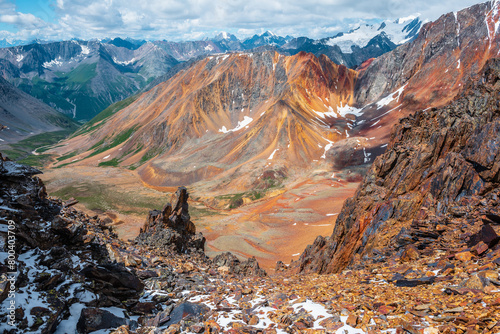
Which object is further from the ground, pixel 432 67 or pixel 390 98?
pixel 432 67

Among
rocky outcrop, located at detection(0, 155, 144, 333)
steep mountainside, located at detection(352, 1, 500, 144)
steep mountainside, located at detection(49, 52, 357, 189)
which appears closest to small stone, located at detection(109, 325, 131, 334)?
rocky outcrop, located at detection(0, 155, 144, 333)

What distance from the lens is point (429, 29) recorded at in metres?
156

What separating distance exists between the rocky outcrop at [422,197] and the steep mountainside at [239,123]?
2708 inches

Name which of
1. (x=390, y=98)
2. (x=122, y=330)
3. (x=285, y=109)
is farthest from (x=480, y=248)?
(x=390, y=98)

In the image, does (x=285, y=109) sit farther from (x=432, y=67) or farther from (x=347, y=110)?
(x=432, y=67)

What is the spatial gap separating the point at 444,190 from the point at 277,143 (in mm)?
95811

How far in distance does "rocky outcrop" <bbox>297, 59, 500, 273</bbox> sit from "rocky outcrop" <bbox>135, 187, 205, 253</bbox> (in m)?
13.6

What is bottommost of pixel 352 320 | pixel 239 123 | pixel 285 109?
pixel 352 320

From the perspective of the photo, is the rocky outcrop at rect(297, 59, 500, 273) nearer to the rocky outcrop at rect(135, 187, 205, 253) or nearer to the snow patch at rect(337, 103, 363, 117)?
the rocky outcrop at rect(135, 187, 205, 253)

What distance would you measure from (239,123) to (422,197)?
141m

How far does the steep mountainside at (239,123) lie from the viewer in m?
116

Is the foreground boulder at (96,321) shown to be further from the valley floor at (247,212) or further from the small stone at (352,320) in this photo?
the valley floor at (247,212)

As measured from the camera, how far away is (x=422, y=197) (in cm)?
2148

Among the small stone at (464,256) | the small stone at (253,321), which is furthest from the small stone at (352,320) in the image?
the small stone at (464,256)
